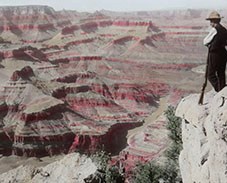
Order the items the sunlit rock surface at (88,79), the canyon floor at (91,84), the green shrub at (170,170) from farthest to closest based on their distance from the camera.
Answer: the sunlit rock surface at (88,79) → the canyon floor at (91,84) → the green shrub at (170,170)

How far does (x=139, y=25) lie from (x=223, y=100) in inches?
4647

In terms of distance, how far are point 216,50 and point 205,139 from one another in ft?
6.19

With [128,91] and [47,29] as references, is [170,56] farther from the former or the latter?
[47,29]

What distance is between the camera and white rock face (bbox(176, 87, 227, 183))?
803cm

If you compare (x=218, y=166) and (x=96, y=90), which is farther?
(x=96, y=90)

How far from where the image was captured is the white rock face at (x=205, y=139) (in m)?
8.03

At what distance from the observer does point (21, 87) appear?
5903 centimetres

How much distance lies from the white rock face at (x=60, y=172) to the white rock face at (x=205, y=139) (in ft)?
22.0

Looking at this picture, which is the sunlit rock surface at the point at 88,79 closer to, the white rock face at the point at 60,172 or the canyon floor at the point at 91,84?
the canyon floor at the point at 91,84

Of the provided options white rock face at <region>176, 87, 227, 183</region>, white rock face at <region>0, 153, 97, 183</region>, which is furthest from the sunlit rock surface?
white rock face at <region>176, 87, 227, 183</region>

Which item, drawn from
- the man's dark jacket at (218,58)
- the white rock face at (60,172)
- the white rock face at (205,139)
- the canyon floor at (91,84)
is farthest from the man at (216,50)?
the canyon floor at (91,84)

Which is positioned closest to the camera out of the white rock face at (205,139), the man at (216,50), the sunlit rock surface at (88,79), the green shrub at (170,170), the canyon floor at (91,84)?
the white rock face at (205,139)

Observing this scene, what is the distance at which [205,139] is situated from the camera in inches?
361

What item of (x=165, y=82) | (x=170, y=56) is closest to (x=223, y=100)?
(x=165, y=82)
